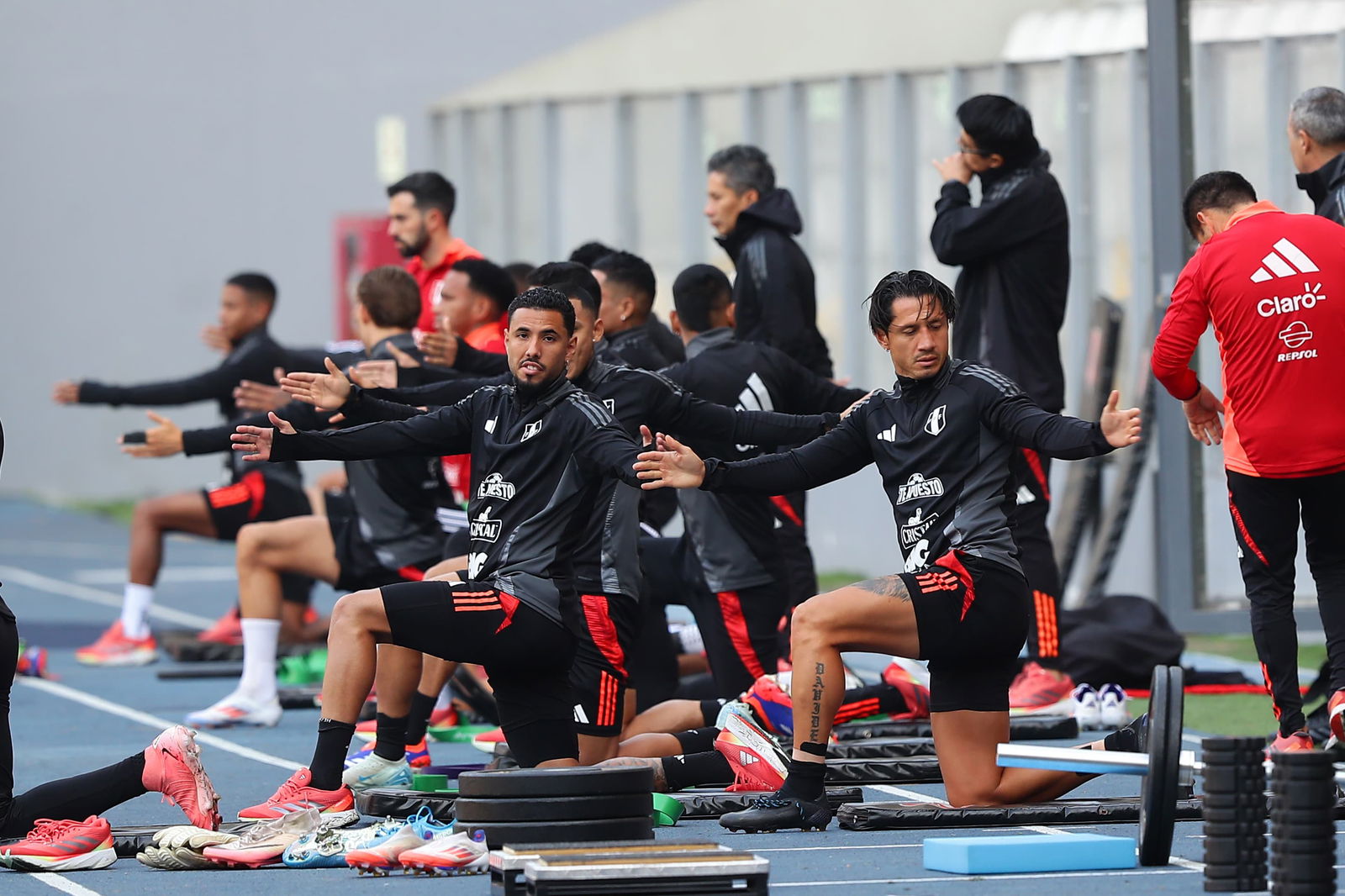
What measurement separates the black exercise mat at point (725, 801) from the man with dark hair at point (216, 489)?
498 cm

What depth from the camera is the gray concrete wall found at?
23.0 metres

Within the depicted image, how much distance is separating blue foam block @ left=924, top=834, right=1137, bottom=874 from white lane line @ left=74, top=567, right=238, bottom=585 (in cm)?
1230

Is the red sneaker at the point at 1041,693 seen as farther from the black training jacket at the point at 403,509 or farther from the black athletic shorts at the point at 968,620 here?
the black training jacket at the point at 403,509

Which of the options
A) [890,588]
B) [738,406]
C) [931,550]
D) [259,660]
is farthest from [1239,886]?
[259,660]

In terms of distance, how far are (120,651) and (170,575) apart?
5557 mm

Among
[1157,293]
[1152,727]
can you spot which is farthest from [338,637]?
[1157,293]

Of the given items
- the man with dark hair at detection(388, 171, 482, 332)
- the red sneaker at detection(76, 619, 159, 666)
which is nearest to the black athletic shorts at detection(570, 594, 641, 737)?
the man with dark hair at detection(388, 171, 482, 332)

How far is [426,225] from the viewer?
10273 mm

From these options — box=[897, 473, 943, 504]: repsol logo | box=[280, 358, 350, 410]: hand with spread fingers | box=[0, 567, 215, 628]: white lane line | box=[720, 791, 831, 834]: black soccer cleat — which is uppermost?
box=[280, 358, 350, 410]: hand with spread fingers

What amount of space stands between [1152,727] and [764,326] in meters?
3.77

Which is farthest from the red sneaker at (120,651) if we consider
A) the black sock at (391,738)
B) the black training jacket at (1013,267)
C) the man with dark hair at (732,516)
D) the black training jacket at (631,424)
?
the black training jacket at (1013,267)

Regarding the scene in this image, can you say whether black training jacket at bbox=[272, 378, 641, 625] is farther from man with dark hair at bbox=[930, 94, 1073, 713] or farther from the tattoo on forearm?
man with dark hair at bbox=[930, 94, 1073, 713]

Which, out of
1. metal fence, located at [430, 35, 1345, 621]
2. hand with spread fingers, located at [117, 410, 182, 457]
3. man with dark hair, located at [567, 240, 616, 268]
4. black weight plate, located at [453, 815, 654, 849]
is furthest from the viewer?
metal fence, located at [430, 35, 1345, 621]

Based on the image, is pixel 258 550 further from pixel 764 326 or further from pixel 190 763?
pixel 190 763
